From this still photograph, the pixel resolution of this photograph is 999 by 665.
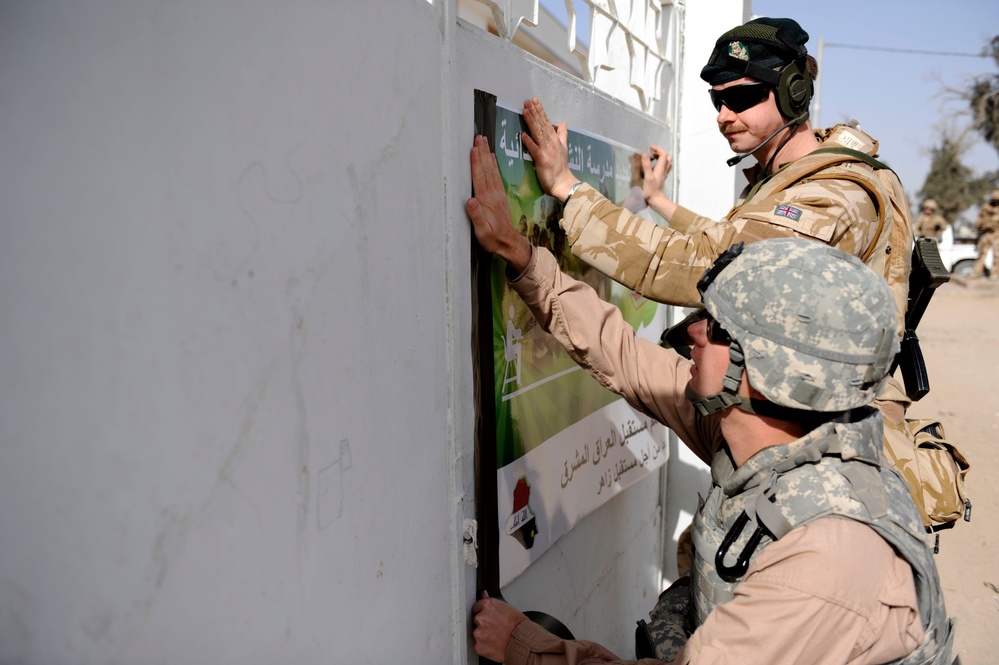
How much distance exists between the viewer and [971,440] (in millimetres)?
6578

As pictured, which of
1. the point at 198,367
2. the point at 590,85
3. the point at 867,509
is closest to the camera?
the point at 198,367

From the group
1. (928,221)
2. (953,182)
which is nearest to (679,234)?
(928,221)

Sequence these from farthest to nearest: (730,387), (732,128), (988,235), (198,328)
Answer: (988,235) → (732,128) → (730,387) → (198,328)

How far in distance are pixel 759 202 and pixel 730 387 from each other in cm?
75

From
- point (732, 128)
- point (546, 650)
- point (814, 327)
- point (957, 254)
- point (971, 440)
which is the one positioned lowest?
point (971, 440)

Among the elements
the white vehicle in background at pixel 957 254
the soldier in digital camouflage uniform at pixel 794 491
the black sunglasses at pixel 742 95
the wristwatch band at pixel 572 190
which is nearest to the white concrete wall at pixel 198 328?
the soldier in digital camouflage uniform at pixel 794 491

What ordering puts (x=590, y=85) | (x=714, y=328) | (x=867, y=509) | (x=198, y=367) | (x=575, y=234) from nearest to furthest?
(x=198, y=367)
(x=867, y=509)
(x=714, y=328)
(x=575, y=234)
(x=590, y=85)

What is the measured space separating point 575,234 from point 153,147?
1344mm

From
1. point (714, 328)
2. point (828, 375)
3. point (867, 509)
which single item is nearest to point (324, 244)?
point (714, 328)

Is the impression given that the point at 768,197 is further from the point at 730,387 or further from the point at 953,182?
the point at 953,182

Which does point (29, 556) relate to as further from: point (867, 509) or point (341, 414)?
point (867, 509)

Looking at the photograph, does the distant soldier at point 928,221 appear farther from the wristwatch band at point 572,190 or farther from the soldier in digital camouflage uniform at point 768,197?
the wristwatch band at point 572,190

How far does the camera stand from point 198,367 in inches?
35.0

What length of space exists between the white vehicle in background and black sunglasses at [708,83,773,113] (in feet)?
66.6
